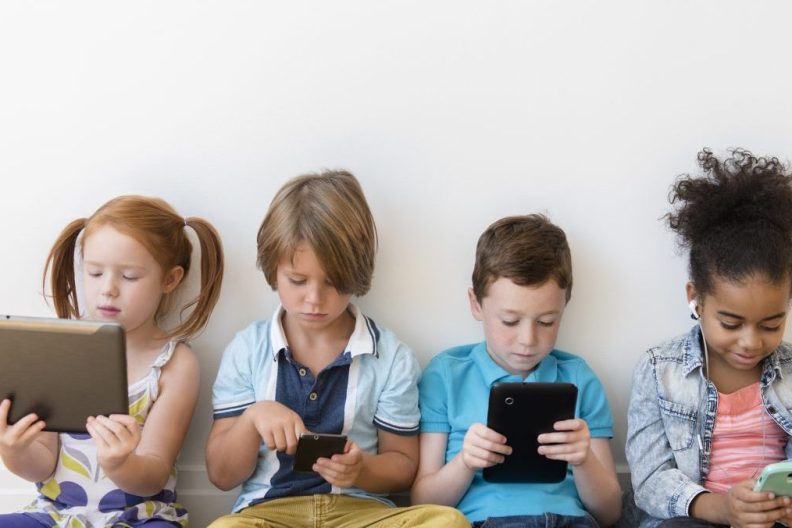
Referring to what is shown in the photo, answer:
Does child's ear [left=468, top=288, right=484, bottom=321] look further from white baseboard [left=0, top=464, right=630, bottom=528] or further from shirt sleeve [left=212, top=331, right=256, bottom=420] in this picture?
white baseboard [left=0, top=464, right=630, bottom=528]

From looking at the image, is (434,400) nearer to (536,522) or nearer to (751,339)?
(536,522)

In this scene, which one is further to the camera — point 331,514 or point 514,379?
point 514,379

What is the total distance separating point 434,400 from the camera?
2.13 m

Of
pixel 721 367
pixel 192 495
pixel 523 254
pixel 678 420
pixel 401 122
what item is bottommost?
pixel 192 495

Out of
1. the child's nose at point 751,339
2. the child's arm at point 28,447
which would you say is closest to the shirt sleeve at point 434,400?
the child's nose at point 751,339

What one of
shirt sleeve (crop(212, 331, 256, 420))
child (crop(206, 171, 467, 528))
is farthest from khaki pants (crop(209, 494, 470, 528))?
shirt sleeve (crop(212, 331, 256, 420))

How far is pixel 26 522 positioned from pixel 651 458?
1.28m

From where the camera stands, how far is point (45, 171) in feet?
7.25

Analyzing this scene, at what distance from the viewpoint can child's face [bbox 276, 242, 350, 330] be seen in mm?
1961

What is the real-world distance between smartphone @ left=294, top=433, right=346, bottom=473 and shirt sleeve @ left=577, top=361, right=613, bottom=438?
0.59 m

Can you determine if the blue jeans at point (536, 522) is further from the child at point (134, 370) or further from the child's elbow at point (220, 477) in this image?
the child at point (134, 370)

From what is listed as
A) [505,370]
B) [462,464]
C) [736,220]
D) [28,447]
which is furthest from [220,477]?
[736,220]

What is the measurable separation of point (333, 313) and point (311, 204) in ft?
0.75

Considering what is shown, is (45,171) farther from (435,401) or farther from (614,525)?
(614,525)
